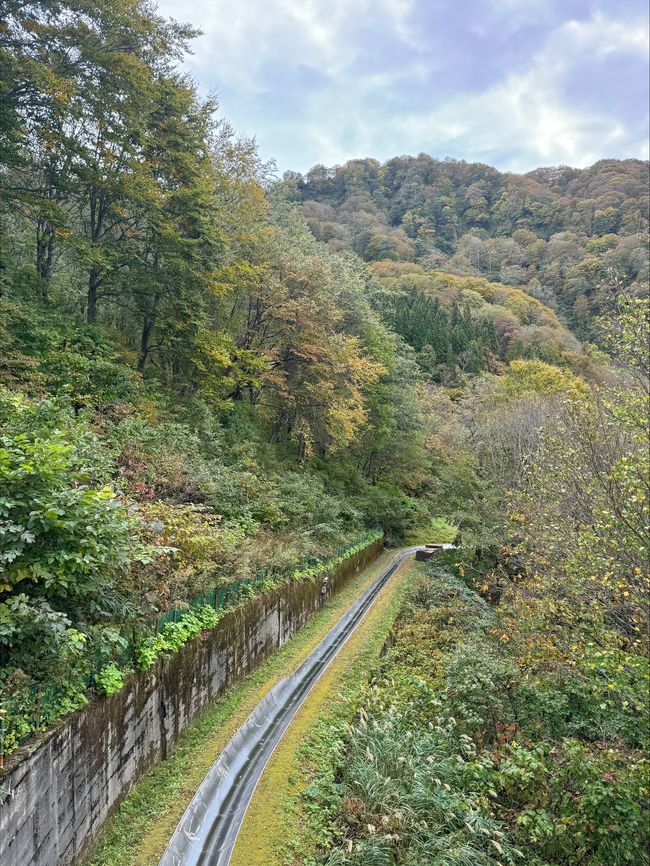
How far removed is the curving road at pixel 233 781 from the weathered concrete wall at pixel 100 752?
86 centimetres

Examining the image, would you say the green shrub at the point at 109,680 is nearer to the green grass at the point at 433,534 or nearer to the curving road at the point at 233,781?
the curving road at the point at 233,781

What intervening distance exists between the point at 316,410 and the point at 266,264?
6.99m

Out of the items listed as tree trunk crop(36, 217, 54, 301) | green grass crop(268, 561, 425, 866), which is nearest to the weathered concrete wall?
green grass crop(268, 561, 425, 866)

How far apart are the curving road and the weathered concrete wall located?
2.83ft

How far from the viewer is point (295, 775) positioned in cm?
752

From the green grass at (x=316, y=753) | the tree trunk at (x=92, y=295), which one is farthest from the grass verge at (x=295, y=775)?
the tree trunk at (x=92, y=295)

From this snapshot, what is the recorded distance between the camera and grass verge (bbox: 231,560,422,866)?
608cm

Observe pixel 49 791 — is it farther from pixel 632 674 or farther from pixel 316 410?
pixel 316 410

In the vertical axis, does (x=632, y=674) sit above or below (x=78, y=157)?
below

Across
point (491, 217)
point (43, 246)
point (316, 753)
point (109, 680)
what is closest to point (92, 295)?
point (43, 246)

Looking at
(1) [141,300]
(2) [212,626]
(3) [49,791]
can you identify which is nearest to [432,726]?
(2) [212,626]

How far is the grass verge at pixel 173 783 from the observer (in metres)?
5.54

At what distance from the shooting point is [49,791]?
4.66 meters

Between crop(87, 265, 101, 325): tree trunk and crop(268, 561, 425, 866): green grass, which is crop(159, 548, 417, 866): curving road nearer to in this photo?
crop(268, 561, 425, 866): green grass
